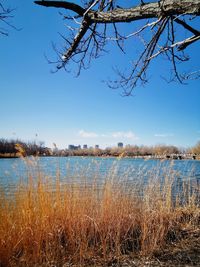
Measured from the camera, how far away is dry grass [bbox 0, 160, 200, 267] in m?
2.87

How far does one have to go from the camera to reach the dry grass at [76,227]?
2.87m

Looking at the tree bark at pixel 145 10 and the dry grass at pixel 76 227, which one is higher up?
the tree bark at pixel 145 10

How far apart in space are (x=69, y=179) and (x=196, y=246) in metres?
2.05

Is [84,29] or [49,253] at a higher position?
[84,29]

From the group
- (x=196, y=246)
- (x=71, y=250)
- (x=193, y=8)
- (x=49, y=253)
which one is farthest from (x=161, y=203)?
(x=193, y=8)

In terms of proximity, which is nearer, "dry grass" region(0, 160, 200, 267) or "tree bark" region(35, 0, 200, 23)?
"tree bark" region(35, 0, 200, 23)

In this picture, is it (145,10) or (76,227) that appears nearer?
(145,10)

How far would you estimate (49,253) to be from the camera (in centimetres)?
287

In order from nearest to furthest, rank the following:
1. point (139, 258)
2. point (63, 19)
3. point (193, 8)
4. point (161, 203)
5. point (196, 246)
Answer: point (193, 8) → point (139, 258) → point (196, 246) → point (63, 19) → point (161, 203)

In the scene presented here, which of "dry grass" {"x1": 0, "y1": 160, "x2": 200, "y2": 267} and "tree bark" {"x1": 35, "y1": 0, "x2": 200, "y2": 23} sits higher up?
"tree bark" {"x1": 35, "y1": 0, "x2": 200, "y2": 23}

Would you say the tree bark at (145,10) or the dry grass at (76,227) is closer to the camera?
the tree bark at (145,10)

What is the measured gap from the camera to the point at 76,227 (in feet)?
10.9

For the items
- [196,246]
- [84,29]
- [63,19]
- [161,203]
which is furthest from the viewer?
[161,203]

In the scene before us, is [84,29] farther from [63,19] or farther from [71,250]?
[71,250]
